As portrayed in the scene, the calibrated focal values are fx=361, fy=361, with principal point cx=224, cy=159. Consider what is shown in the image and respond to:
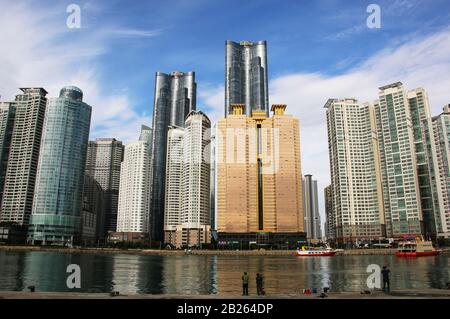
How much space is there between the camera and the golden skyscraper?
6983 inches

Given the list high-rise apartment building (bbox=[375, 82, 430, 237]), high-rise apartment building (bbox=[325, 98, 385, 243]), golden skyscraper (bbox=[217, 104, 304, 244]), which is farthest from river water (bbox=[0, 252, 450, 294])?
high-rise apartment building (bbox=[325, 98, 385, 243])

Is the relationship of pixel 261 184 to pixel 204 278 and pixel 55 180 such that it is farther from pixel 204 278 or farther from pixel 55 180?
pixel 204 278

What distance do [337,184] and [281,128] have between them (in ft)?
156

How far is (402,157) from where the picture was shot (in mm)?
183625

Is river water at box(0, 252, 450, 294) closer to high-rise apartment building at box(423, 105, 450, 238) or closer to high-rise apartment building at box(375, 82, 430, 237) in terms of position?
high-rise apartment building at box(375, 82, 430, 237)

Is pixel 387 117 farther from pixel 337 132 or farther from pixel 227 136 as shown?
pixel 227 136

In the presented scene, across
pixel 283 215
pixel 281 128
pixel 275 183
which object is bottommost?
pixel 283 215

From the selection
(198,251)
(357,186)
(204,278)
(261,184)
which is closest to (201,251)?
(198,251)

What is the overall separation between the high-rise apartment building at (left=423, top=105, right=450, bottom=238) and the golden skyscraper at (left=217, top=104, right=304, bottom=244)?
6582 centimetres

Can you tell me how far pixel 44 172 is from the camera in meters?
193
